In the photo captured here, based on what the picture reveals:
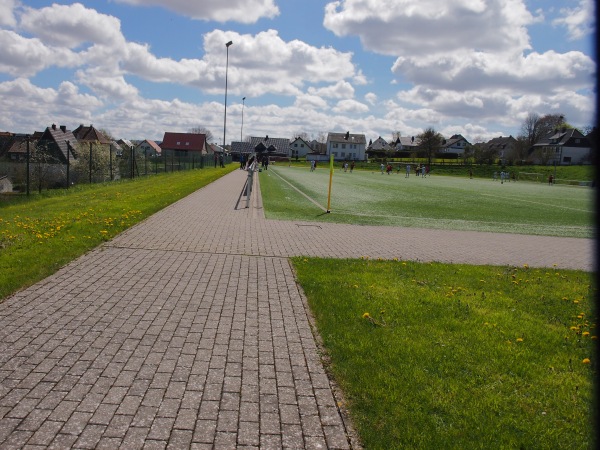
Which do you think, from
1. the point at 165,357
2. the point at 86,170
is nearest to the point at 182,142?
the point at 86,170

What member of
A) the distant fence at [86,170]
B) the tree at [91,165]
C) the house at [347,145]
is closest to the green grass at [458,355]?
the distant fence at [86,170]

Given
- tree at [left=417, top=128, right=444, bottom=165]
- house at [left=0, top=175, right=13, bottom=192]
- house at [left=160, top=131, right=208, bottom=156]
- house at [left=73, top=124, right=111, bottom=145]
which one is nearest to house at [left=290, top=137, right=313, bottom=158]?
house at [left=160, top=131, right=208, bottom=156]

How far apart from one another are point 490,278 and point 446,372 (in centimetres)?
405

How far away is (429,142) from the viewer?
9706cm

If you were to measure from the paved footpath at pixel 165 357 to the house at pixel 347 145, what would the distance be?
127 m

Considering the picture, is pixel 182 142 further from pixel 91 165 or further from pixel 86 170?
pixel 91 165

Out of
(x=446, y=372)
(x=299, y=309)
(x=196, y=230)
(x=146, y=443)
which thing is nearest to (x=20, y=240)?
(x=196, y=230)

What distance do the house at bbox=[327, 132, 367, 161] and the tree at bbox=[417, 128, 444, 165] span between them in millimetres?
34289

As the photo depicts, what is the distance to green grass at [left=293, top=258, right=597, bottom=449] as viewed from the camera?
325 centimetres

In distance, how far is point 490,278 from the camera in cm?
769

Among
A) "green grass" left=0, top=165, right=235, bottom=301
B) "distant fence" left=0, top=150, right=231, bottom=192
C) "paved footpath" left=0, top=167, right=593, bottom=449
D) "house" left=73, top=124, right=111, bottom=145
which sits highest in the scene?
"house" left=73, top=124, right=111, bottom=145

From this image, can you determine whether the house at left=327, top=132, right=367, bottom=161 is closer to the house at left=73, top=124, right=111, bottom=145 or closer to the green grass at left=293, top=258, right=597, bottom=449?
the house at left=73, top=124, right=111, bottom=145

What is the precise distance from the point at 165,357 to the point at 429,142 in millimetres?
98327

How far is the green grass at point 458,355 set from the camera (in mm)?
3246
